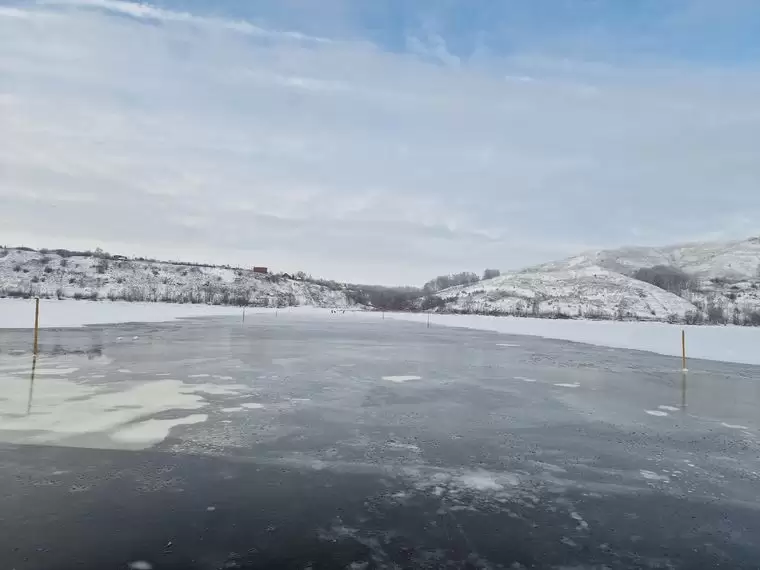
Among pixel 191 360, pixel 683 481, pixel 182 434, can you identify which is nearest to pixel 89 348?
pixel 191 360

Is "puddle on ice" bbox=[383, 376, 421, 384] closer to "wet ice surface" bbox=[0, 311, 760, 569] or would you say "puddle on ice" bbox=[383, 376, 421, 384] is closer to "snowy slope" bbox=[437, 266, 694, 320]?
"wet ice surface" bbox=[0, 311, 760, 569]

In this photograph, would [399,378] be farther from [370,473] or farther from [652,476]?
[652,476]

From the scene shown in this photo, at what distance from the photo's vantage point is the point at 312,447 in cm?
623

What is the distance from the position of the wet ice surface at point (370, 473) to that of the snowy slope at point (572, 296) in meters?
107

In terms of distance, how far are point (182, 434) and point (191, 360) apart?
846 centimetres

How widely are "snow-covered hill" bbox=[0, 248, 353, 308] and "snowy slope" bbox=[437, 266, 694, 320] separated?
48049 mm

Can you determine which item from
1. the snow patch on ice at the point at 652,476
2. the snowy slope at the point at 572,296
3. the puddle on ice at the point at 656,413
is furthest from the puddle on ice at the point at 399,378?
the snowy slope at the point at 572,296

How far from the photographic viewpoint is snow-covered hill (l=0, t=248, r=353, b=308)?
88062 mm

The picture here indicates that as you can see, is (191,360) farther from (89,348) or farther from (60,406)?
(60,406)

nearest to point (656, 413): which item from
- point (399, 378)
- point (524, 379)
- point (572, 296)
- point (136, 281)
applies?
point (524, 379)

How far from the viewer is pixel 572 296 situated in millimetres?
143625

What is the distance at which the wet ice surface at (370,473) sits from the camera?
3650 millimetres

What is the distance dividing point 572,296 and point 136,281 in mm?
114290

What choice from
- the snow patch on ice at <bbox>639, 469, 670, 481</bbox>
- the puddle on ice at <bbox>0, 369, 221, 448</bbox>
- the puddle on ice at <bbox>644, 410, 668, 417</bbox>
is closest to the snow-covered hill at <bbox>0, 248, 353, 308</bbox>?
the puddle on ice at <bbox>0, 369, 221, 448</bbox>
